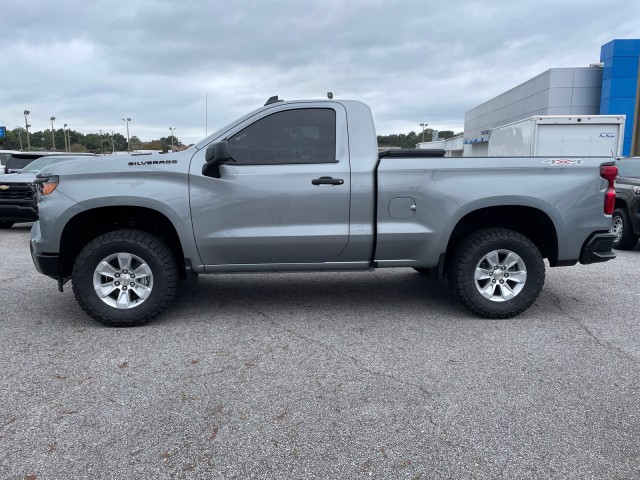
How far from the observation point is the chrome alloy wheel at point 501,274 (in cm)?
484

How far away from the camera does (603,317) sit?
5.01 metres

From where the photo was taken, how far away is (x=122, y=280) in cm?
462

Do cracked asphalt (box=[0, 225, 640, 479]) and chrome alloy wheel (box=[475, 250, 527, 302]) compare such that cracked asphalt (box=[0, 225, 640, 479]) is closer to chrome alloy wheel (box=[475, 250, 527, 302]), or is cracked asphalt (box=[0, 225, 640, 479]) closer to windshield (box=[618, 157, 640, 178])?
chrome alloy wheel (box=[475, 250, 527, 302])

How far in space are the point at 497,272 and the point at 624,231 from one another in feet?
17.3

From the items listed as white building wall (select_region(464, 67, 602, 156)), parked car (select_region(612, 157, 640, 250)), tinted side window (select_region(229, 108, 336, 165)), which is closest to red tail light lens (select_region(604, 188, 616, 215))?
tinted side window (select_region(229, 108, 336, 165))

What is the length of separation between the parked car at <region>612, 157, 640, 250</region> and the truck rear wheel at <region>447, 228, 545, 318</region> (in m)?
4.80

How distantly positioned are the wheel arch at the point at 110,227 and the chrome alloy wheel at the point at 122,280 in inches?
14.5

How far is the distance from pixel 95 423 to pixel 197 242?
1.93m

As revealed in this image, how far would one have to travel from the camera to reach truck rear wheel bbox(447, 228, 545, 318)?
15.8ft

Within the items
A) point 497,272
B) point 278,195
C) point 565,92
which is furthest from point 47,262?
point 565,92

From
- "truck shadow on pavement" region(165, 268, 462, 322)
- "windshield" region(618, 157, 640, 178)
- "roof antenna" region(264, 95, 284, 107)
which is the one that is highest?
"roof antenna" region(264, 95, 284, 107)

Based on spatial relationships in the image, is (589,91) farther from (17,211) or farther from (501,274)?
(501,274)

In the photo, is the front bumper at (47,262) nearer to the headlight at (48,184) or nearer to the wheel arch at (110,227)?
the wheel arch at (110,227)

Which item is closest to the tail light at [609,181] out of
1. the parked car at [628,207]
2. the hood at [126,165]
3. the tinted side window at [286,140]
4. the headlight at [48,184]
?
the tinted side window at [286,140]
